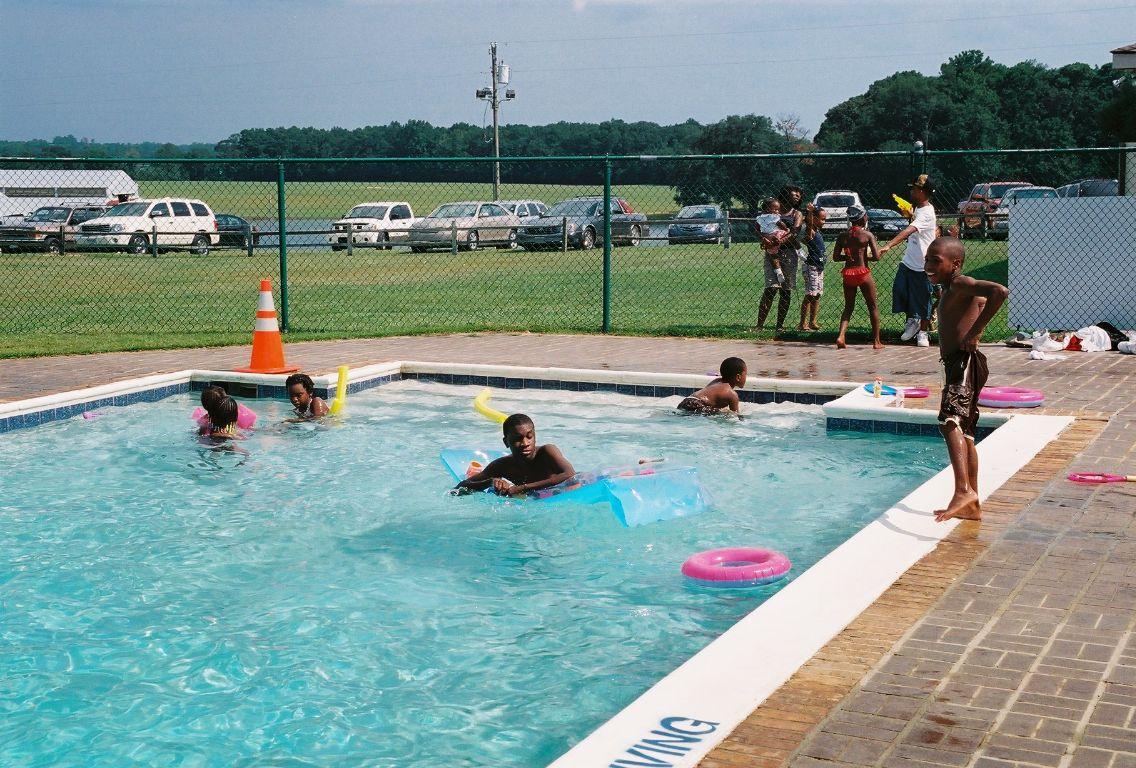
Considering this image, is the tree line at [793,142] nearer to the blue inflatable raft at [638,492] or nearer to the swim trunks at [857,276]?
the swim trunks at [857,276]

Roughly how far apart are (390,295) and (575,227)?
12.3 metres

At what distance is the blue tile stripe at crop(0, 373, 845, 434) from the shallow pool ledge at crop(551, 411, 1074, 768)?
390 centimetres

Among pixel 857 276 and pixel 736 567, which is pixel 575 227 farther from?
pixel 736 567

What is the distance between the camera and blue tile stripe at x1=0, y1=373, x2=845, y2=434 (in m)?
10.6

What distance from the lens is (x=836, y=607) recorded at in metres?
5.07

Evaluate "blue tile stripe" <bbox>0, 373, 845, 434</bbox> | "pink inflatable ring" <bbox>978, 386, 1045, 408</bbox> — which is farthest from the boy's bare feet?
"blue tile stripe" <bbox>0, 373, 845, 434</bbox>

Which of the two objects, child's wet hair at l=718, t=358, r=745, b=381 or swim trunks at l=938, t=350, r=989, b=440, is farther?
child's wet hair at l=718, t=358, r=745, b=381

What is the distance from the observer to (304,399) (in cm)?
1022

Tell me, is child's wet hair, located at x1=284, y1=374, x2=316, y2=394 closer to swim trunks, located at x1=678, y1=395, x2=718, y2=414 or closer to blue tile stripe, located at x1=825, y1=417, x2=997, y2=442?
swim trunks, located at x1=678, y1=395, x2=718, y2=414

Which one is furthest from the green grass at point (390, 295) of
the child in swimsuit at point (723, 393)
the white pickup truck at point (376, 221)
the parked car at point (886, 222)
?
the child in swimsuit at point (723, 393)

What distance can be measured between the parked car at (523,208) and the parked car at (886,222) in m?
9.39

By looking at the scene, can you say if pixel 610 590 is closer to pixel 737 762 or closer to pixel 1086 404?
pixel 737 762

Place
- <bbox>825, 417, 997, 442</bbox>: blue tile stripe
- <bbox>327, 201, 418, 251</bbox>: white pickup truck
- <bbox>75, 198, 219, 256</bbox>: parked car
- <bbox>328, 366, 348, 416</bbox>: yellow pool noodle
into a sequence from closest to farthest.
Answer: <bbox>825, 417, 997, 442</bbox>: blue tile stripe < <bbox>328, 366, 348, 416</bbox>: yellow pool noodle < <bbox>75, 198, 219, 256</bbox>: parked car < <bbox>327, 201, 418, 251</bbox>: white pickup truck

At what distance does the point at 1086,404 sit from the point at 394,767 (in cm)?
729
